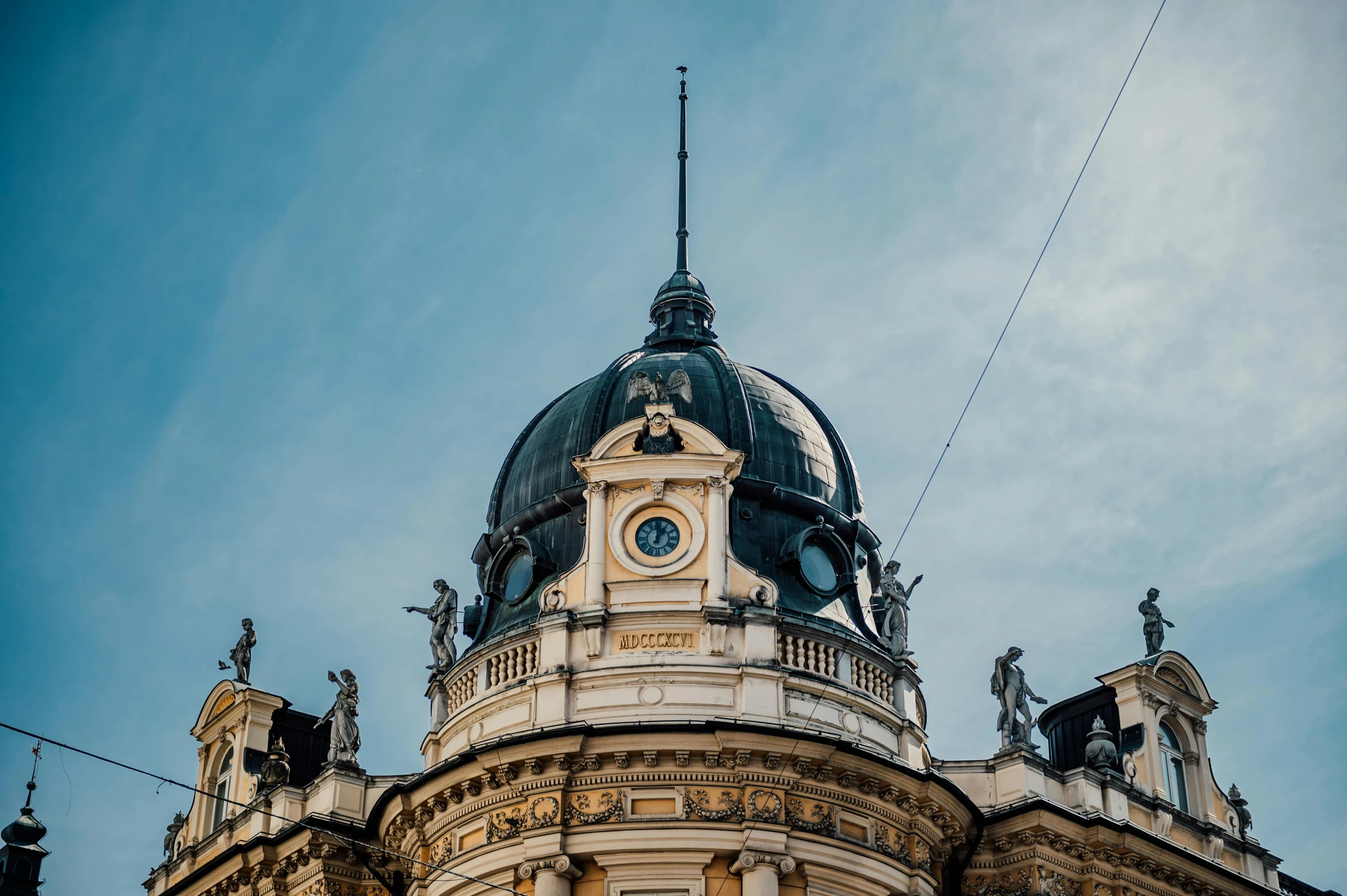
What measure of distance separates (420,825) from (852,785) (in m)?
7.49

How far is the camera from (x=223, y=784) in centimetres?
4078

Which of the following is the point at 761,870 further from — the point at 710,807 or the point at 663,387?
the point at 663,387

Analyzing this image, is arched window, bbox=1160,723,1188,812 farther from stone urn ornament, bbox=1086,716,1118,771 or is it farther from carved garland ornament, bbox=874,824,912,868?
carved garland ornament, bbox=874,824,912,868

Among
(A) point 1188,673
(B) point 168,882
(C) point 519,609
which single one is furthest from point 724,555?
(B) point 168,882

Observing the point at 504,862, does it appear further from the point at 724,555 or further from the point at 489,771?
the point at 724,555

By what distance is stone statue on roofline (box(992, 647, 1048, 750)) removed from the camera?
35.8 meters

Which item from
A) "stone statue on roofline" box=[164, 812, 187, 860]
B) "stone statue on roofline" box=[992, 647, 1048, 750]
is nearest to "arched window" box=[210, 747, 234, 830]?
"stone statue on roofline" box=[164, 812, 187, 860]

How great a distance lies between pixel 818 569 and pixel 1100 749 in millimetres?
6154

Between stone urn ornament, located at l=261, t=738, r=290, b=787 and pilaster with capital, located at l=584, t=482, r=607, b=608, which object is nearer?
pilaster with capital, located at l=584, t=482, r=607, b=608

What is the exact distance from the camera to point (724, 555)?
113 feet

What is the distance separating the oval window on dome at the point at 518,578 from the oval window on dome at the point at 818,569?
501 cm

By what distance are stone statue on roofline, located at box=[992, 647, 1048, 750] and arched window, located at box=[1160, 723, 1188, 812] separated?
374 cm

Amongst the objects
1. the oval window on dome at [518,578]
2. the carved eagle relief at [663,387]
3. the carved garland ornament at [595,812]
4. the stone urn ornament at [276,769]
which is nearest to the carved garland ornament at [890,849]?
the carved garland ornament at [595,812]

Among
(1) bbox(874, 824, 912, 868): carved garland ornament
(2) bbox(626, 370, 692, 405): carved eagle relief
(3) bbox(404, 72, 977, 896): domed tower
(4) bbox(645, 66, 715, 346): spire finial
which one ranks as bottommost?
(1) bbox(874, 824, 912, 868): carved garland ornament
